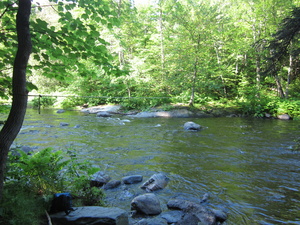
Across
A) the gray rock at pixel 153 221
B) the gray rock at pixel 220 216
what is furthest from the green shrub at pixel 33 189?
the gray rock at pixel 220 216

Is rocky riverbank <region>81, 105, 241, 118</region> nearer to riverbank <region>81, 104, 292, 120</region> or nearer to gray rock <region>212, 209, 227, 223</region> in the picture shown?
riverbank <region>81, 104, 292, 120</region>

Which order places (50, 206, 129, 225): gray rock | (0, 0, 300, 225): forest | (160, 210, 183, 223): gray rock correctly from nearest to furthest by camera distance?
(50, 206, 129, 225): gray rock
(0, 0, 300, 225): forest
(160, 210, 183, 223): gray rock

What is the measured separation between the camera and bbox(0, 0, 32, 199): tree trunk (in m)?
1.83

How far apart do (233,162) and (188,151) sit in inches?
59.3

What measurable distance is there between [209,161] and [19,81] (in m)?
5.21

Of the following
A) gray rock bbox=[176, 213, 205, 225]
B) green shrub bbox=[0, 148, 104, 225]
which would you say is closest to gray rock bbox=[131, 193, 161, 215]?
gray rock bbox=[176, 213, 205, 225]

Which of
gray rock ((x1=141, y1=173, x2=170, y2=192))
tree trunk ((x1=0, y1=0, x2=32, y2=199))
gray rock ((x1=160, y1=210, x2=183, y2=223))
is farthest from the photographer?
gray rock ((x1=141, y1=173, x2=170, y2=192))

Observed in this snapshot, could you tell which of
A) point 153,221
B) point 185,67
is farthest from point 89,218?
point 185,67

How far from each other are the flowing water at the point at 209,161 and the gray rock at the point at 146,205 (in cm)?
24

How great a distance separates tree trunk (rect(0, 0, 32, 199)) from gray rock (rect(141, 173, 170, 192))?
2.91 meters

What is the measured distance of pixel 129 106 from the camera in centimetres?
1817

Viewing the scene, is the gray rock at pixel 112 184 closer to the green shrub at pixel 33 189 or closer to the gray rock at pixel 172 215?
the green shrub at pixel 33 189

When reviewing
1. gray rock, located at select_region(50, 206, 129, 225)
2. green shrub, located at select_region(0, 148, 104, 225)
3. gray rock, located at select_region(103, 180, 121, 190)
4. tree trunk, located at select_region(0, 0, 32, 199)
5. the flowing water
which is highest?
tree trunk, located at select_region(0, 0, 32, 199)

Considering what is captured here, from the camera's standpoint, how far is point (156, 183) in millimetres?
4363
